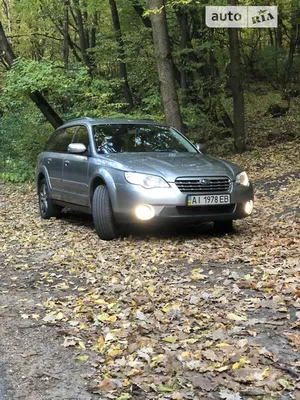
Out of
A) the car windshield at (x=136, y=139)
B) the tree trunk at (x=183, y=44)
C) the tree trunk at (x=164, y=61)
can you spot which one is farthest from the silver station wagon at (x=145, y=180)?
the tree trunk at (x=183, y=44)

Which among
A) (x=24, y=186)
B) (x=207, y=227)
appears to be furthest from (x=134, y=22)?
(x=207, y=227)

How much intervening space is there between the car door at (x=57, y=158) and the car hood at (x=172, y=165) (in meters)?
1.70

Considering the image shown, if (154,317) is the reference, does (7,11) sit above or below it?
above

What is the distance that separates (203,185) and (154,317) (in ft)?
8.83

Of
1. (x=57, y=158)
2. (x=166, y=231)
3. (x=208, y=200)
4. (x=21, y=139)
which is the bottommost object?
(x=166, y=231)

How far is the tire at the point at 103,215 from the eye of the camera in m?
6.70

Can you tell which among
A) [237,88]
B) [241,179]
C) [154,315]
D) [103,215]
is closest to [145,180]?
[103,215]

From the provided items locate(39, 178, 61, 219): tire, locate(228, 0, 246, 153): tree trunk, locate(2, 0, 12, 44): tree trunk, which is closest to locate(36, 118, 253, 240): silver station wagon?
locate(39, 178, 61, 219): tire

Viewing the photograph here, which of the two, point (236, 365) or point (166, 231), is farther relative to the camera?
point (166, 231)

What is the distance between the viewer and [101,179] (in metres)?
7.00

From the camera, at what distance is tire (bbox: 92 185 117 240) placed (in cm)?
670

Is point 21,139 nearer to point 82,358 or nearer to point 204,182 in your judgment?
point 204,182

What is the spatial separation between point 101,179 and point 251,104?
56.5 ft

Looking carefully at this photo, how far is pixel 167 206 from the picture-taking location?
20.5 ft
